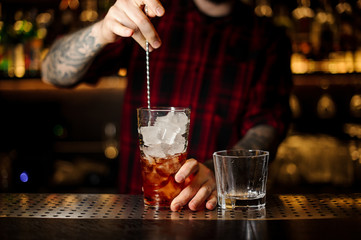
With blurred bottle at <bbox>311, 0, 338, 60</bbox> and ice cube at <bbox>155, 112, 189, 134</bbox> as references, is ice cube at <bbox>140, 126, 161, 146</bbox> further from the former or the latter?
blurred bottle at <bbox>311, 0, 338, 60</bbox>

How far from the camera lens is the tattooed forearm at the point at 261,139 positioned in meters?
1.79

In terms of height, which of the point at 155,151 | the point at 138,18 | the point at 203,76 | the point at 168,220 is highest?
the point at 138,18

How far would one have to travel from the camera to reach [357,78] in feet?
10.5

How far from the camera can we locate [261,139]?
A: 1847mm

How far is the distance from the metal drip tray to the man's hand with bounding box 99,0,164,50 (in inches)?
15.5

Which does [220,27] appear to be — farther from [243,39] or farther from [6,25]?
[6,25]

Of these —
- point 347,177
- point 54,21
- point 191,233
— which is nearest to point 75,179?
point 54,21

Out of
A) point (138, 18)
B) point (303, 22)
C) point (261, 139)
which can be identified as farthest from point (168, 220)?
point (303, 22)

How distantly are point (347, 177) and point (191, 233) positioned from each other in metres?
2.34

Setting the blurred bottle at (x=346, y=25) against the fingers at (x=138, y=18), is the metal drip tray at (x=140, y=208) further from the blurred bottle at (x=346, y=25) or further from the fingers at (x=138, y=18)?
the blurred bottle at (x=346, y=25)

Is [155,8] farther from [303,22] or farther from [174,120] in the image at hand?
[303,22]

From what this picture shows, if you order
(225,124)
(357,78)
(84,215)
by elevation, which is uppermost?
(357,78)

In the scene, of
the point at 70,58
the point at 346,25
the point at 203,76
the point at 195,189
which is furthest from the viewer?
the point at 346,25

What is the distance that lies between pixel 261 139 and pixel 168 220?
86 centimetres
